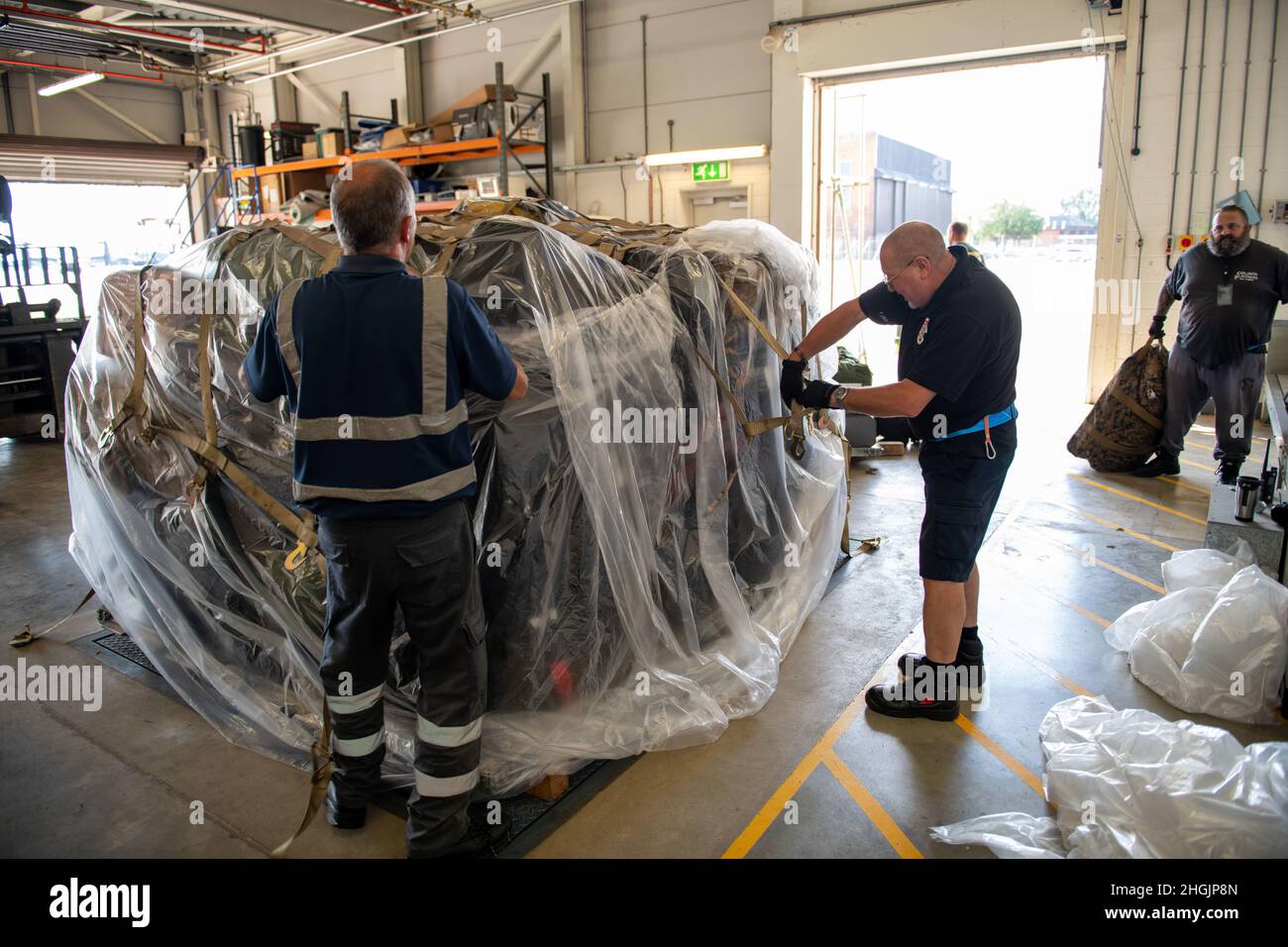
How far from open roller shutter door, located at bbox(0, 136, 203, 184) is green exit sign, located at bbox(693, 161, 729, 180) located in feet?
28.6

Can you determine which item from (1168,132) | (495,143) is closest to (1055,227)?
(1168,132)

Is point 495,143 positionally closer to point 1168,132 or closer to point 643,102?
point 643,102

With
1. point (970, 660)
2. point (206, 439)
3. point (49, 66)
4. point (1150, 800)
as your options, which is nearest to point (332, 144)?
point (49, 66)

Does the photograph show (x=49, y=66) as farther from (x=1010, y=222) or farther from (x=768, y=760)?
(x=1010, y=222)

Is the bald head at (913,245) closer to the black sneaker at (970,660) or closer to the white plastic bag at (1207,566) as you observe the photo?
the black sneaker at (970,660)

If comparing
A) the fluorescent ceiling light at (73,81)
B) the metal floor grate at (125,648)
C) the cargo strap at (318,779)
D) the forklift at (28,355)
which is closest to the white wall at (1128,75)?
the forklift at (28,355)

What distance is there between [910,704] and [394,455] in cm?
202

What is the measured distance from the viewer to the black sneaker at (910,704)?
2988 mm

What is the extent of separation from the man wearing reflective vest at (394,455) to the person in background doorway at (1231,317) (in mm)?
5184

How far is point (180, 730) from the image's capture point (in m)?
2.98

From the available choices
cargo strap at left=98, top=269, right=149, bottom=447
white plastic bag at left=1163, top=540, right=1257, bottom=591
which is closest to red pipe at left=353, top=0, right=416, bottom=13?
cargo strap at left=98, top=269, right=149, bottom=447

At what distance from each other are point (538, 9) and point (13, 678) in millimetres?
8825

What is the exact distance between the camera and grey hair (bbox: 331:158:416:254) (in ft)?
6.73

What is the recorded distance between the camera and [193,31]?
35.9 feet
